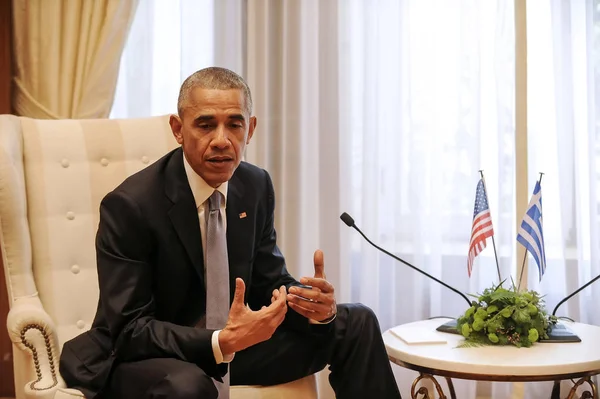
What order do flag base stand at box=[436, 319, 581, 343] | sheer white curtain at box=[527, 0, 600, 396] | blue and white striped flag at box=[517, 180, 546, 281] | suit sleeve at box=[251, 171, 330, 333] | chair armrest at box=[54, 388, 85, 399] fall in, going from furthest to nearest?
sheer white curtain at box=[527, 0, 600, 396]
blue and white striped flag at box=[517, 180, 546, 281]
flag base stand at box=[436, 319, 581, 343]
suit sleeve at box=[251, 171, 330, 333]
chair armrest at box=[54, 388, 85, 399]

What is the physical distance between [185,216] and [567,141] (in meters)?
1.73

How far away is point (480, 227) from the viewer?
2.46 meters

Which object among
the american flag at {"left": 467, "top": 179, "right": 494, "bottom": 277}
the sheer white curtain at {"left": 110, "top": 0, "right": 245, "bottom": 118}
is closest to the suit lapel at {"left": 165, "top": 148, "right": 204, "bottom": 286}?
the american flag at {"left": 467, "top": 179, "right": 494, "bottom": 277}

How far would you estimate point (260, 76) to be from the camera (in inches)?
127

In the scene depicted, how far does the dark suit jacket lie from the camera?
1743mm

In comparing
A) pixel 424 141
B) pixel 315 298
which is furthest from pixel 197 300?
pixel 424 141

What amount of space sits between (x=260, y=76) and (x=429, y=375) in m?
1.59

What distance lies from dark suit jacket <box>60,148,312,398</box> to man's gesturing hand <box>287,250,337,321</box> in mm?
80

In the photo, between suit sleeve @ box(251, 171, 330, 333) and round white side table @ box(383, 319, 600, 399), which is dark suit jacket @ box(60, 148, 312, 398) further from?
round white side table @ box(383, 319, 600, 399)

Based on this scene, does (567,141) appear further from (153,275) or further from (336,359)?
(153,275)

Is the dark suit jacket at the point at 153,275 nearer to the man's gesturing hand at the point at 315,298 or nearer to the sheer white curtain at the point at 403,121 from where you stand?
the man's gesturing hand at the point at 315,298

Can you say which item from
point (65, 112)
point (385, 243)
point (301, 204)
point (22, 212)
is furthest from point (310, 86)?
point (22, 212)

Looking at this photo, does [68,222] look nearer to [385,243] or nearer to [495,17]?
[385,243]

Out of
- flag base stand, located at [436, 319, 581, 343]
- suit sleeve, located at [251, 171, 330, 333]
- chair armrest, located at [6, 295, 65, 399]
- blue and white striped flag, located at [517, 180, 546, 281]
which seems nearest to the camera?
chair armrest, located at [6, 295, 65, 399]
